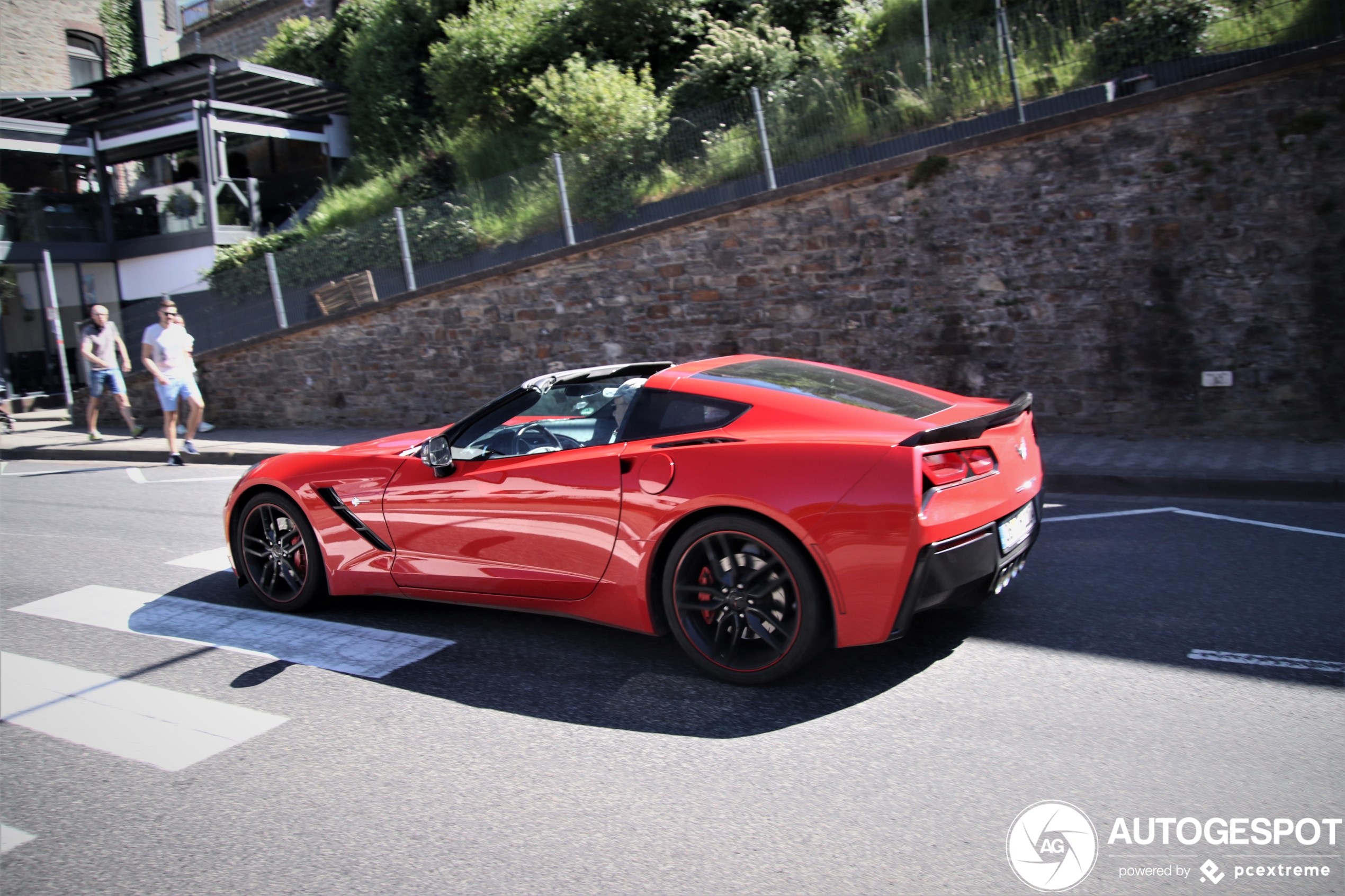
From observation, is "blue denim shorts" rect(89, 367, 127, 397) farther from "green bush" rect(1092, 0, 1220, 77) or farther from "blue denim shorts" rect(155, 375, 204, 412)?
"green bush" rect(1092, 0, 1220, 77)

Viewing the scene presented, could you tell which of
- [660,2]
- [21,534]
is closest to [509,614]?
[21,534]

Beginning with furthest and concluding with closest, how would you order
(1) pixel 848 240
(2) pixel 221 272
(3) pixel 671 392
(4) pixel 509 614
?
(2) pixel 221 272, (1) pixel 848 240, (4) pixel 509 614, (3) pixel 671 392

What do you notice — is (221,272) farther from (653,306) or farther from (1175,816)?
(1175,816)

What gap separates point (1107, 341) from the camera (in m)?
9.08

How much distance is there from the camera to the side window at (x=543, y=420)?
4570 millimetres

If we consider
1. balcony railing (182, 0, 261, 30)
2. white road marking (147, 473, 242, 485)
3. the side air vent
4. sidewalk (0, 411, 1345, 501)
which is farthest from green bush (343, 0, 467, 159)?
the side air vent

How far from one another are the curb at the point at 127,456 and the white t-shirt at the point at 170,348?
1.18 metres

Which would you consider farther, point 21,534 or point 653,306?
point 653,306

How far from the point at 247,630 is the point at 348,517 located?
852 mm

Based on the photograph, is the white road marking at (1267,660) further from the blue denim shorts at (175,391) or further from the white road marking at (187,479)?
the blue denim shorts at (175,391)

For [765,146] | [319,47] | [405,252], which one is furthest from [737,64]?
[319,47]

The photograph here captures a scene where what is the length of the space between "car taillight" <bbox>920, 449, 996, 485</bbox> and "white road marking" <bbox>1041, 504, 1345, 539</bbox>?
2393 mm

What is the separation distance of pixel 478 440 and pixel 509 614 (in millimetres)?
1004

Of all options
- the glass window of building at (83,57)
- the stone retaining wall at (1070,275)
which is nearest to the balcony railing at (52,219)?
the glass window of building at (83,57)
